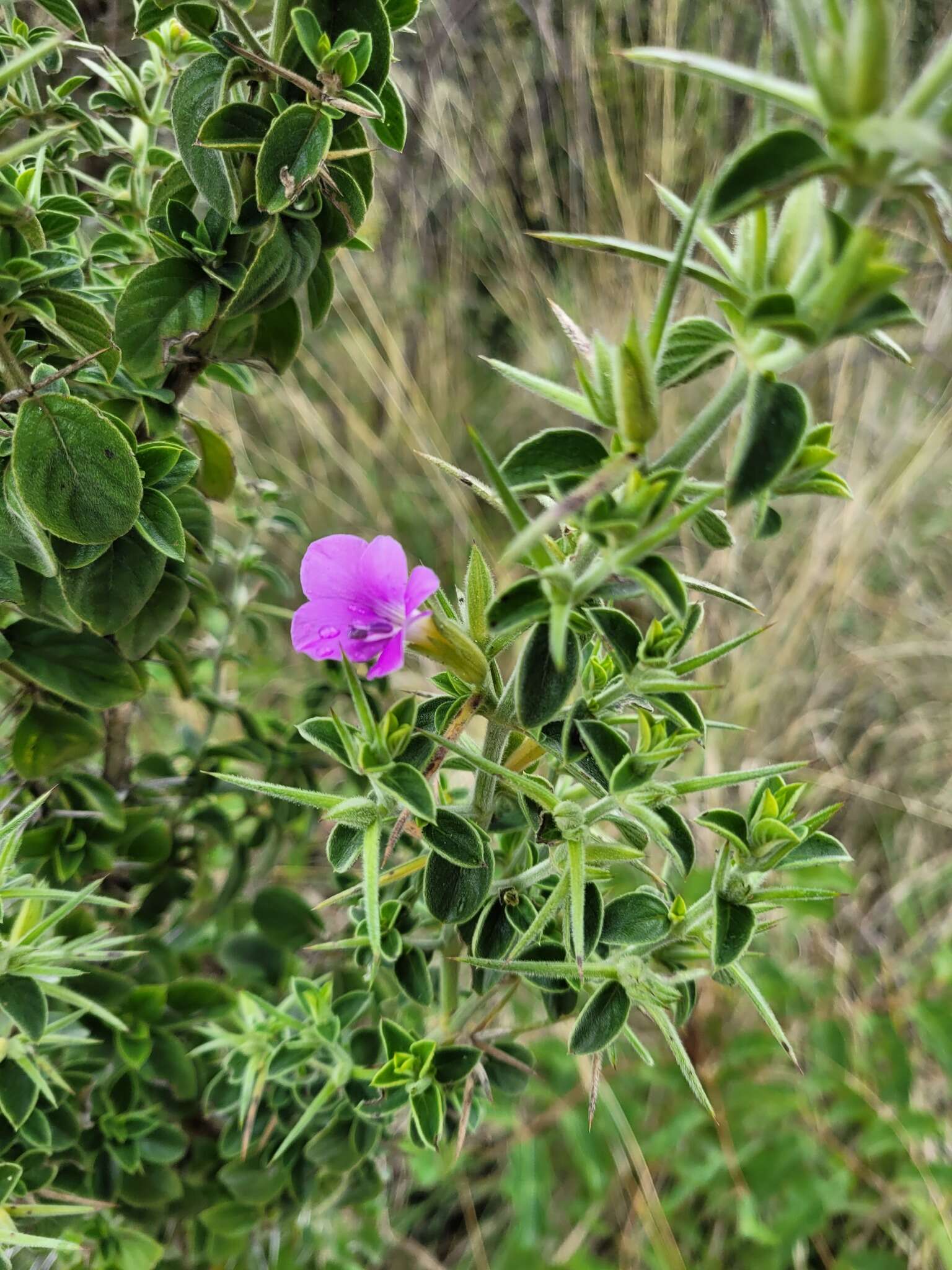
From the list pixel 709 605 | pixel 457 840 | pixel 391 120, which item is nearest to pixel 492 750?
pixel 457 840

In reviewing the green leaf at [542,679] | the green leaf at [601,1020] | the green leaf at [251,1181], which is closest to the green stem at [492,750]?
the green leaf at [542,679]

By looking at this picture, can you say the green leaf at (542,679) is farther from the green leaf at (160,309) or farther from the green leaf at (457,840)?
the green leaf at (160,309)

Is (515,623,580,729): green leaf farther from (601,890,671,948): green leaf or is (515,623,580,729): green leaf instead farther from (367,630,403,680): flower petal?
(601,890,671,948): green leaf

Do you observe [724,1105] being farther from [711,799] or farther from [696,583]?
[696,583]

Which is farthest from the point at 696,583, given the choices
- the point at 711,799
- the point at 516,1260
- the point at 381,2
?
the point at 711,799

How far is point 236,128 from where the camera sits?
495 mm

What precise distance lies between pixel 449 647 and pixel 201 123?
12.8 inches

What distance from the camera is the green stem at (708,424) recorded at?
0.35 meters

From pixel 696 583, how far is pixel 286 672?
1.69 meters

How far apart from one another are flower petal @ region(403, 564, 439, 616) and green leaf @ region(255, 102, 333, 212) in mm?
220

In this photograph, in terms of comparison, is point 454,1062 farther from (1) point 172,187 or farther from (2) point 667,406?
(2) point 667,406

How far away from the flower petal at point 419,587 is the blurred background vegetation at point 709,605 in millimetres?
785

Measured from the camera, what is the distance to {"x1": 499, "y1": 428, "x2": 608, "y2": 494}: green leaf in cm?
40

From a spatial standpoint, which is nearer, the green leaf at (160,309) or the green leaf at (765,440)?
the green leaf at (765,440)
